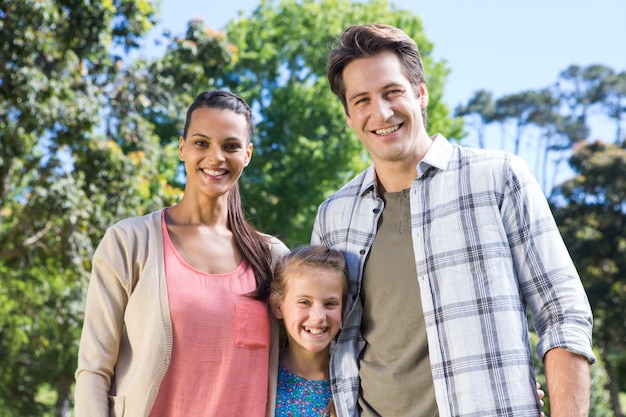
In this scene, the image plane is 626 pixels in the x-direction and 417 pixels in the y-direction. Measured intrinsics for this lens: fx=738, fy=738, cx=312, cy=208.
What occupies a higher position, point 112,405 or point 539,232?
point 539,232

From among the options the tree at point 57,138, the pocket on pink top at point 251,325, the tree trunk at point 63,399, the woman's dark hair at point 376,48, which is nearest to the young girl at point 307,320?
the pocket on pink top at point 251,325

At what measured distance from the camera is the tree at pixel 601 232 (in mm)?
20391

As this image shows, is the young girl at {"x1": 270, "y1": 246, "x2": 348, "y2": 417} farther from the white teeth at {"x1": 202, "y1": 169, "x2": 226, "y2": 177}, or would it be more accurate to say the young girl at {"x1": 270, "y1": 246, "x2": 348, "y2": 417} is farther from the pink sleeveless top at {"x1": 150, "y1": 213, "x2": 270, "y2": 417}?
the white teeth at {"x1": 202, "y1": 169, "x2": 226, "y2": 177}

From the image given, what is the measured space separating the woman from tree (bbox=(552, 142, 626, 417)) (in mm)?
19069

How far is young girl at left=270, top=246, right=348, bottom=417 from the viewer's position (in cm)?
297

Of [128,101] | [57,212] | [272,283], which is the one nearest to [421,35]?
[128,101]

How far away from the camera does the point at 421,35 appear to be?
20.3 metres

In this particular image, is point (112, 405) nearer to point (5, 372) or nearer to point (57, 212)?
point (57, 212)

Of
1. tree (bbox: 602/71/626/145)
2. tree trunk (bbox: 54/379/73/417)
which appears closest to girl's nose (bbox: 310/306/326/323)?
tree trunk (bbox: 54/379/73/417)

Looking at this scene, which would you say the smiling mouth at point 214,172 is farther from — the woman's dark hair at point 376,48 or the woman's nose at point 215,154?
the woman's dark hair at point 376,48

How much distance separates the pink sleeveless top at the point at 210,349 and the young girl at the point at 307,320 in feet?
0.47

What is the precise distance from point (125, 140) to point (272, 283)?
348 inches

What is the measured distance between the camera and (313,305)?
302 cm

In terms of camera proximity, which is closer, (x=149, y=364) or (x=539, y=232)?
(x=539, y=232)
